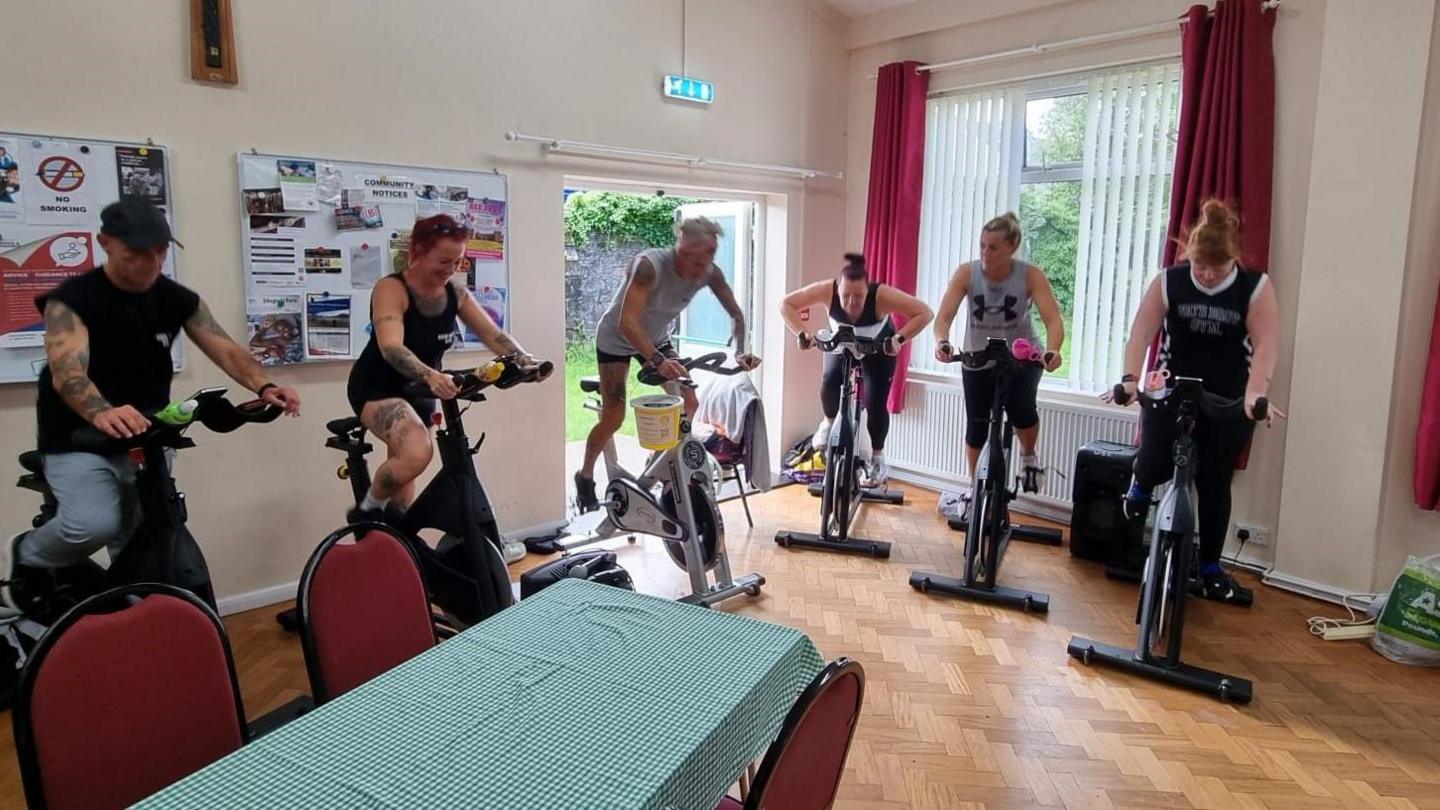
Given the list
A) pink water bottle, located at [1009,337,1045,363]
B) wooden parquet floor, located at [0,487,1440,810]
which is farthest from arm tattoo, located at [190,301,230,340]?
pink water bottle, located at [1009,337,1045,363]

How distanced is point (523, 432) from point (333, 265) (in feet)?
3.88

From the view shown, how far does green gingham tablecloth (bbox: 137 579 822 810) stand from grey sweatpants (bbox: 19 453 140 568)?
1558mm

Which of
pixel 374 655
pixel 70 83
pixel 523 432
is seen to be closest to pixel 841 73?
pixel 523 432

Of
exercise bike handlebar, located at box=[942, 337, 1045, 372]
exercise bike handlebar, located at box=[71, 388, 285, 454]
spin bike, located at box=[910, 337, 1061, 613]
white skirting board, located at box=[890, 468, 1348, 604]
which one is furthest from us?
white skirting board, located at box=[890, 468, 1348, 604]

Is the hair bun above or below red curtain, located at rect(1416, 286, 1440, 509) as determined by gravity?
above

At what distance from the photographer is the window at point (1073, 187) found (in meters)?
4.37

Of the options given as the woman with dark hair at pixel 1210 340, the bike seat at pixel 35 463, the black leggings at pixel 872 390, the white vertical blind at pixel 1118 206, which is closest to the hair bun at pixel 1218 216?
the woman with dark hair at pixel 1210 340

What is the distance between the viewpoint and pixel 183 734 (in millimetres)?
1483

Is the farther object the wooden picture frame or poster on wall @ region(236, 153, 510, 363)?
poster on wall @ region(236, 153, 510, 363)

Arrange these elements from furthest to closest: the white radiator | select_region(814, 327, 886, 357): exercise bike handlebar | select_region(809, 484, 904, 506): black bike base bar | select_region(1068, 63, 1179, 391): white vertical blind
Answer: select_region(809, 484, 904, 506): black bike base bar
the white radiator
select_region(1068, 63, 1179, 391): white vertical blind
select_region(814, 327, 886, 357): exercise bike handlebar

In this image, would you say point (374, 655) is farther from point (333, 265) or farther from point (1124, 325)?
point (1124, 325)

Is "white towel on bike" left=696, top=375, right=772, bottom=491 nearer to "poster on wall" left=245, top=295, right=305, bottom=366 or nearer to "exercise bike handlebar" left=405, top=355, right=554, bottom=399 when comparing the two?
"exercise bike handlebar" left=405, top=355, right=554, bottom=399

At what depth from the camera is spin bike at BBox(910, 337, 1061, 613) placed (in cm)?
356

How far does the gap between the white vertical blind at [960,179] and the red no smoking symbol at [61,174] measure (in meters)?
4.21
